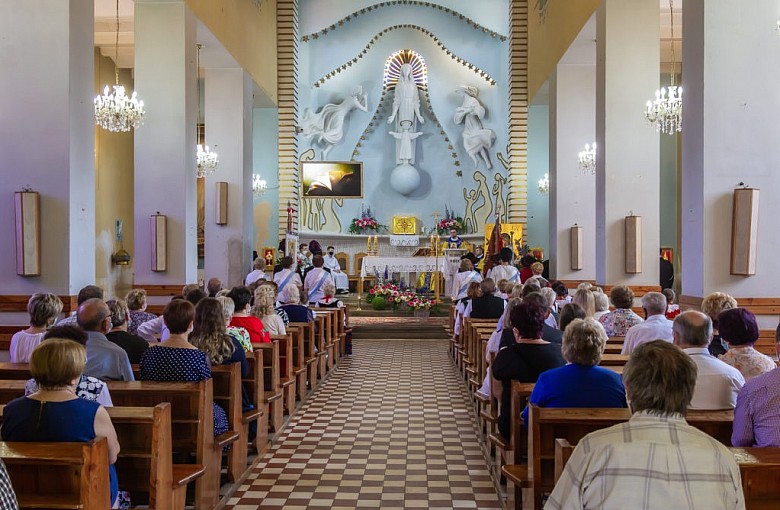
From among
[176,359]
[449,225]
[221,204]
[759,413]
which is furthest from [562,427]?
[449,225]

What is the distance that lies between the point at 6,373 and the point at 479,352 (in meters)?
3.97

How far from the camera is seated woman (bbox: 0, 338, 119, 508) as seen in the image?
2.68m

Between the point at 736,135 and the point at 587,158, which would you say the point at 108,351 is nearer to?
the point at 736,135

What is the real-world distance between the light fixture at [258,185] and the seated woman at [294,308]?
824cm

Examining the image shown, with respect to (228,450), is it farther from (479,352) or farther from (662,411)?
(662,411)

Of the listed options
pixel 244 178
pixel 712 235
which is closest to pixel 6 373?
pixel 712 235

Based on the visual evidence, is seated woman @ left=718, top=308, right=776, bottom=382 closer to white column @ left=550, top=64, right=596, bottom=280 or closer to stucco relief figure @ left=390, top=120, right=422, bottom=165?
white column @ left=550, top=64, right=596, bottom=280

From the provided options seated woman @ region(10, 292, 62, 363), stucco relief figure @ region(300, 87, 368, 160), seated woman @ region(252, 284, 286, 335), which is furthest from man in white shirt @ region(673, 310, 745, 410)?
stucco relief figure @ region(300, 87, 368, 160)

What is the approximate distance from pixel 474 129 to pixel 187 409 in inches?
625

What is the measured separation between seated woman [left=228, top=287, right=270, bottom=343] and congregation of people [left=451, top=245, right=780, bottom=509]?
190 centimetres

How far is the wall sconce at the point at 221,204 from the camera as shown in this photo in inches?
546

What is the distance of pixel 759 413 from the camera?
2838mm

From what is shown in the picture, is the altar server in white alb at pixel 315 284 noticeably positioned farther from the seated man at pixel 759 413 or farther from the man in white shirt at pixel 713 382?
the seated man at pixel 759 413

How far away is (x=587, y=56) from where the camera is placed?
13.1 metres
